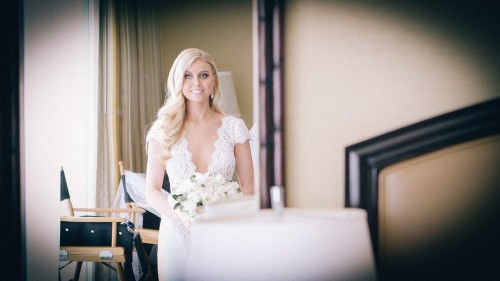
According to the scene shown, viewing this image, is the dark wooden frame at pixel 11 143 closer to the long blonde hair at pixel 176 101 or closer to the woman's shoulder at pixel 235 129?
the long blonde hair at pixel 176 101

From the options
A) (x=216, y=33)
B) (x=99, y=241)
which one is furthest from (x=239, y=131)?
(x=99, y=241)

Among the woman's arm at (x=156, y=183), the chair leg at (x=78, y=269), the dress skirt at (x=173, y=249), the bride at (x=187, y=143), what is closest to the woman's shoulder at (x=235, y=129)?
the bride at (x=187, y=143)

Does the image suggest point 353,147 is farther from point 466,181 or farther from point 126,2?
point 126,2

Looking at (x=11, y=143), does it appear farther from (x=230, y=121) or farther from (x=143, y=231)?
(x=143, y=231)

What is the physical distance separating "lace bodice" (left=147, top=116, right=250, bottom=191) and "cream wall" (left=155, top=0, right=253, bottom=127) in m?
0.15

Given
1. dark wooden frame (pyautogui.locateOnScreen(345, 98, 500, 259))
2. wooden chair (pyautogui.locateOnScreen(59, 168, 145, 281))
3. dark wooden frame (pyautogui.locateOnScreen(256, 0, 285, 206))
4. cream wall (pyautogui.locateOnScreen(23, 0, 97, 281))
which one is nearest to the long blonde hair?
cream wall (pyautogui.locateOnScreen(23, 0, 97, 281))

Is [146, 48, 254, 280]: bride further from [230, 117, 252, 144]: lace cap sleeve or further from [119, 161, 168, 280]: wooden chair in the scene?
[119, 161, 168, 280]: wooden chair

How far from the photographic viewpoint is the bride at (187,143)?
1472 millimetres

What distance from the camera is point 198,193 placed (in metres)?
1.20

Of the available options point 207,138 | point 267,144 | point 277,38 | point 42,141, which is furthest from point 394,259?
point 42,141

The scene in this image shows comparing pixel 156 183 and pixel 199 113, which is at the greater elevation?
pixel 199 113

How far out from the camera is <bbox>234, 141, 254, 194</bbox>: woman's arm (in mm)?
1498

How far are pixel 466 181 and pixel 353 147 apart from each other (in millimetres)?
243

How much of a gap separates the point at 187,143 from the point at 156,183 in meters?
0.17
